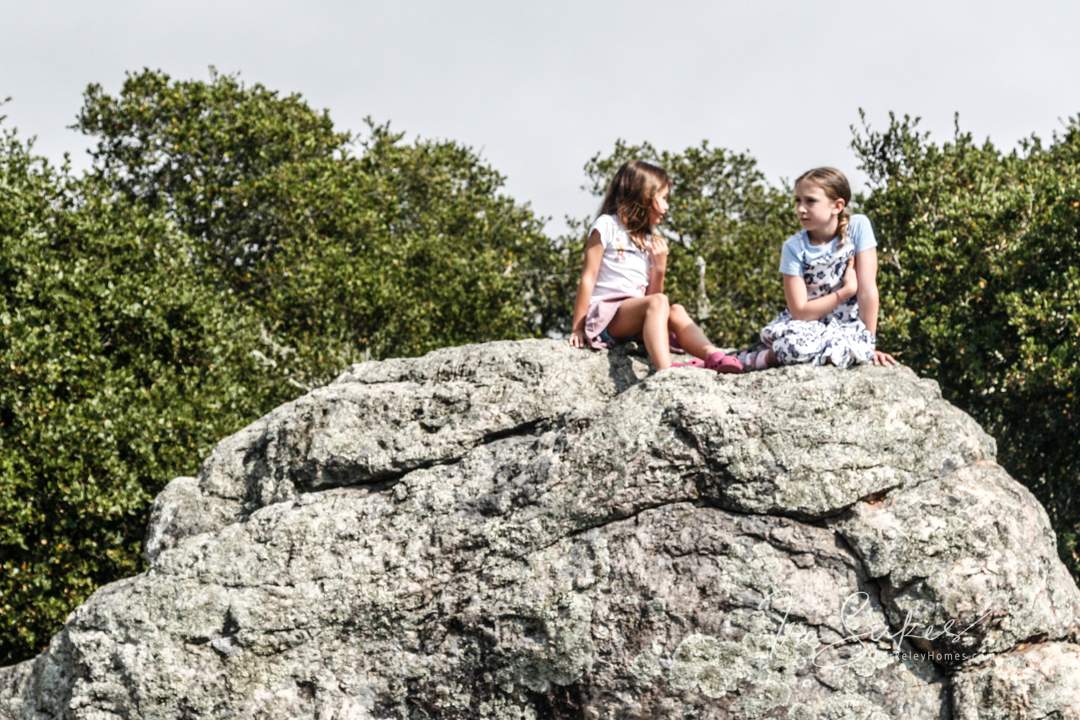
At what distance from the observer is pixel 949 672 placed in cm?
902

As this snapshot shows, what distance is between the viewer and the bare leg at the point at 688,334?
10688mm

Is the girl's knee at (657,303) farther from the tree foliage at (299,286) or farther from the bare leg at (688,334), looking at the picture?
the tree foliage at (299,286)

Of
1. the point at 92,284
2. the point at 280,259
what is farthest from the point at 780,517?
the point at 280,259

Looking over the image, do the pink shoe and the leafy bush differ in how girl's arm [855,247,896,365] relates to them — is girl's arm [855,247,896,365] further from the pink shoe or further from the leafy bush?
the leafy bush

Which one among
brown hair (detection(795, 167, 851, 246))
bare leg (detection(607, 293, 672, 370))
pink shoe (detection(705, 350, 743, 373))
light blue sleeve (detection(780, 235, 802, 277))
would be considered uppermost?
brown hair (detection(795, 167, 851, 246))

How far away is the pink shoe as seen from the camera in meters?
9.99

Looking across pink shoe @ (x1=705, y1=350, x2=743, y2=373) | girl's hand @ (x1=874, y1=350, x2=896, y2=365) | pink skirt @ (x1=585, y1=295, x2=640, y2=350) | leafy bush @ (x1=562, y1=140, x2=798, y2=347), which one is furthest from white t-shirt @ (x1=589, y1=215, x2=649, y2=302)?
leafy bush @ (x1=562, y1=140, x2=798, y2=347)

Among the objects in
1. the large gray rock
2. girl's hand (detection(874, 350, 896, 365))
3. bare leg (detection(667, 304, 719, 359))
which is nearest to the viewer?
the large gray rock

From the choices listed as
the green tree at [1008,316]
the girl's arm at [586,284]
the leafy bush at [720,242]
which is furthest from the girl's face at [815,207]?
the leafy bush at [720,242]

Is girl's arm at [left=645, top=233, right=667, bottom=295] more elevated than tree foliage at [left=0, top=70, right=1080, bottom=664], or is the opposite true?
tree foliage at [left=0, top=70, right=1080, bottom=664]

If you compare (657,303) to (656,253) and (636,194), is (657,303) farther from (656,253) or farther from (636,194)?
(636,194)

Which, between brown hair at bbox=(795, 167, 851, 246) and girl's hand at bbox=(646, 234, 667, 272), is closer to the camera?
brown hair at bbox=(795, 167, 851, 246)

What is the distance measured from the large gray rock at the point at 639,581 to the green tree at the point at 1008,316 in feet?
34.5

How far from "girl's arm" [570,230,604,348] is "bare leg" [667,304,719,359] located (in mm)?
666
